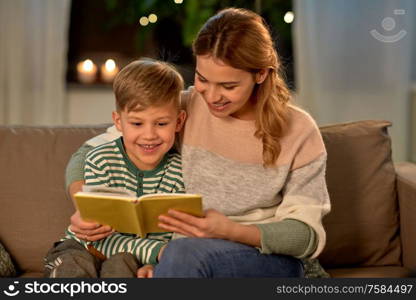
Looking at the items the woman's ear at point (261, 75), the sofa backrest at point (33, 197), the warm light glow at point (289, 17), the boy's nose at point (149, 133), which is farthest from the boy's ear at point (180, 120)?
the warm light glow at point (289, 17)

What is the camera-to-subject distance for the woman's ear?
1881 millimetres

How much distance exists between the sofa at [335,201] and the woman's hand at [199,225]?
1.97 ft

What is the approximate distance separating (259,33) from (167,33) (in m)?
2.69

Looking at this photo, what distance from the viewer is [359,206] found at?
7.63ft

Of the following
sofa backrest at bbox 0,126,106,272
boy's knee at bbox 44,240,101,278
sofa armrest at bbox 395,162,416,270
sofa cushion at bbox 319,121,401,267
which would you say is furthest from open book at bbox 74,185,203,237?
sofa armrest at bbox 395,162,416,270

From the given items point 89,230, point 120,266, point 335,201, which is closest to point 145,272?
point 120,266

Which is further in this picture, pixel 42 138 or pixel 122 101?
pixel 42 138

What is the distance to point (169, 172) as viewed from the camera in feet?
6.49

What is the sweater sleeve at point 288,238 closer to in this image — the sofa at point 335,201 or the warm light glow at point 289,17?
the sofa at point 335,201

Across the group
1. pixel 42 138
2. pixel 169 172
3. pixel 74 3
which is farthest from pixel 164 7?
pixel 169 172

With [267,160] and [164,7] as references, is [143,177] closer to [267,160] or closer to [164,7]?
[267,160]

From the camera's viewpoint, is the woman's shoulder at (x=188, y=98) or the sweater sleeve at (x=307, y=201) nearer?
the sweater sleeve at (x=307, y=201)

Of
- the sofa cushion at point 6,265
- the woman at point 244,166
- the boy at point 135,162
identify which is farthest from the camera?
the sofa cushion at point 6,265

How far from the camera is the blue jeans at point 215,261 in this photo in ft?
5.45
